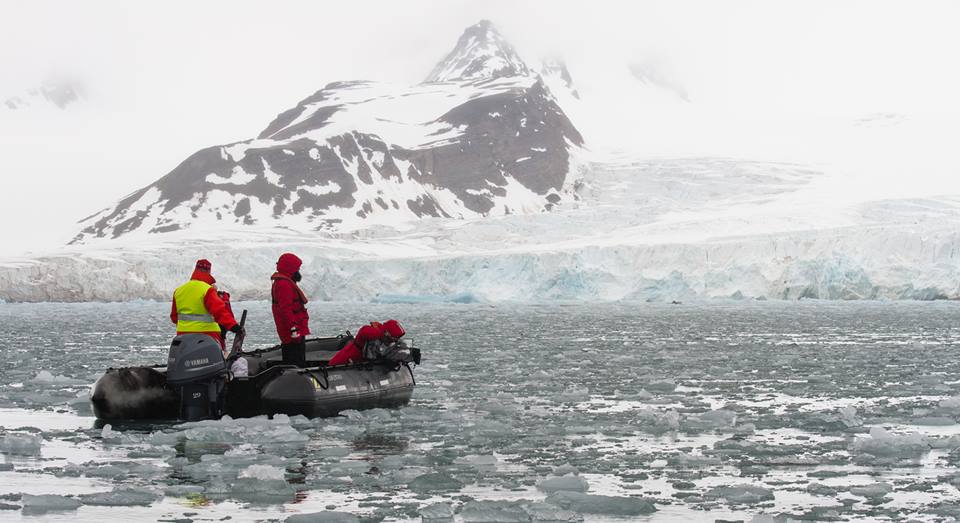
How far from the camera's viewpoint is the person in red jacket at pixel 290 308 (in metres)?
15.7

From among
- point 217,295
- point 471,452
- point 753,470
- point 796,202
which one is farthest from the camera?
point 796,202

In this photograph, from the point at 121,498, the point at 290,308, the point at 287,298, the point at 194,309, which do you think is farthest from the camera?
the point at 290,308

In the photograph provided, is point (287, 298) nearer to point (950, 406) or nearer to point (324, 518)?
point (324, 518)

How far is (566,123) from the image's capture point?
167 metres

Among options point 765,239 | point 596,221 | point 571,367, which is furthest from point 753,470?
point 596,221

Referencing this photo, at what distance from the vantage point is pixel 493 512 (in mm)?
9461

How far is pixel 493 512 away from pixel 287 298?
23.1ft

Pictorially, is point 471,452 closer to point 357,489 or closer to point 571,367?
point 357,489

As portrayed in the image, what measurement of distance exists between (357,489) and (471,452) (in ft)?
8.00

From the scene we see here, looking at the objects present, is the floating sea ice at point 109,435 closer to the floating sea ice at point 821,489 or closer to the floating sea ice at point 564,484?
the floating sea ice at point 564,484

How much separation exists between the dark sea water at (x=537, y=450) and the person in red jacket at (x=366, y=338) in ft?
3.81

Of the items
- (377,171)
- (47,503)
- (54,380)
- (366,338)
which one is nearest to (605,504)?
(47,503)

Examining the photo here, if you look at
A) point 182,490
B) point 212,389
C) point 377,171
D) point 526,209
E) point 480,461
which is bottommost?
point 480,461

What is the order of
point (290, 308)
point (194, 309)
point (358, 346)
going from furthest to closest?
point (358, 346) → point (290, 308) → point (194, 309)
